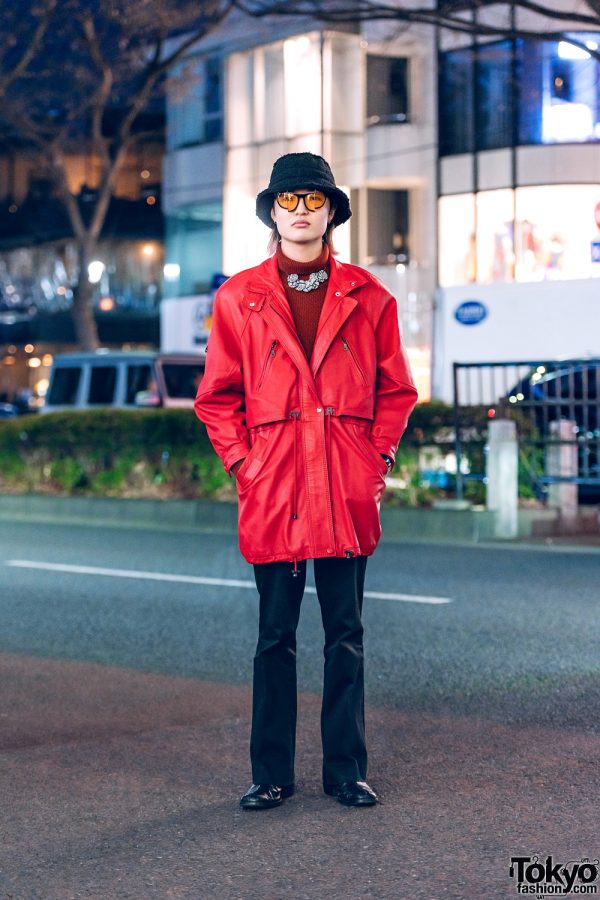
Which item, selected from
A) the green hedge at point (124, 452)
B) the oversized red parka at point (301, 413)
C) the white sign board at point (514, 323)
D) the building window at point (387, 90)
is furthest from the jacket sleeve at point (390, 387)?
the building window at point (387, 90)

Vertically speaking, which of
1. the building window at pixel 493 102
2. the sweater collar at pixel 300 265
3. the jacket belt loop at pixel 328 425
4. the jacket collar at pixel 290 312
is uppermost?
the building window at pixel 493 102

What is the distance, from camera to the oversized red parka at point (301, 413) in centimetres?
482

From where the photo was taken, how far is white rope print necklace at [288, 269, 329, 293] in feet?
16.3

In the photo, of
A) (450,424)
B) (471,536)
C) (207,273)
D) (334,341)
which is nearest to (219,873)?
(334,341)

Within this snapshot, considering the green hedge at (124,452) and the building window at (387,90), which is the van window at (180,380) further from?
the building window at (387,90)

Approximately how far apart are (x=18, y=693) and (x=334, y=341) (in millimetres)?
3078

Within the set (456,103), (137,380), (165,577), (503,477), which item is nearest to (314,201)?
(165,577)

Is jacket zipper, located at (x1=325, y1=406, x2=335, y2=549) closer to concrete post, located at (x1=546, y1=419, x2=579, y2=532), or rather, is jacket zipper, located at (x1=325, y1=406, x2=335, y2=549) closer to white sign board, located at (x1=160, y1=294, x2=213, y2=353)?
concrete post, located at (x1=546, y1=419, x2=579, y2=532)

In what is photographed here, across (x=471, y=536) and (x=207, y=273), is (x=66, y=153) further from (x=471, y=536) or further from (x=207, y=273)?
(x=471, y=536)

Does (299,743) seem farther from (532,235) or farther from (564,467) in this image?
(532,235)

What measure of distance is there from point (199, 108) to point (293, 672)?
38.4 metres

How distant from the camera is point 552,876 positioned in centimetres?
416

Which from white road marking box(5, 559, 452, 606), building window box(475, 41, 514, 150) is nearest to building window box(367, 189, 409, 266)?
building window box(475, 41, 514, 150)

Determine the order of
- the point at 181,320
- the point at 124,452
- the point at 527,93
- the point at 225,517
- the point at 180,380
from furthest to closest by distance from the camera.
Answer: the point at 181,320 < the point at 527,93 < the point at 180,380 < the point at 124,452 < the point at 225,517
